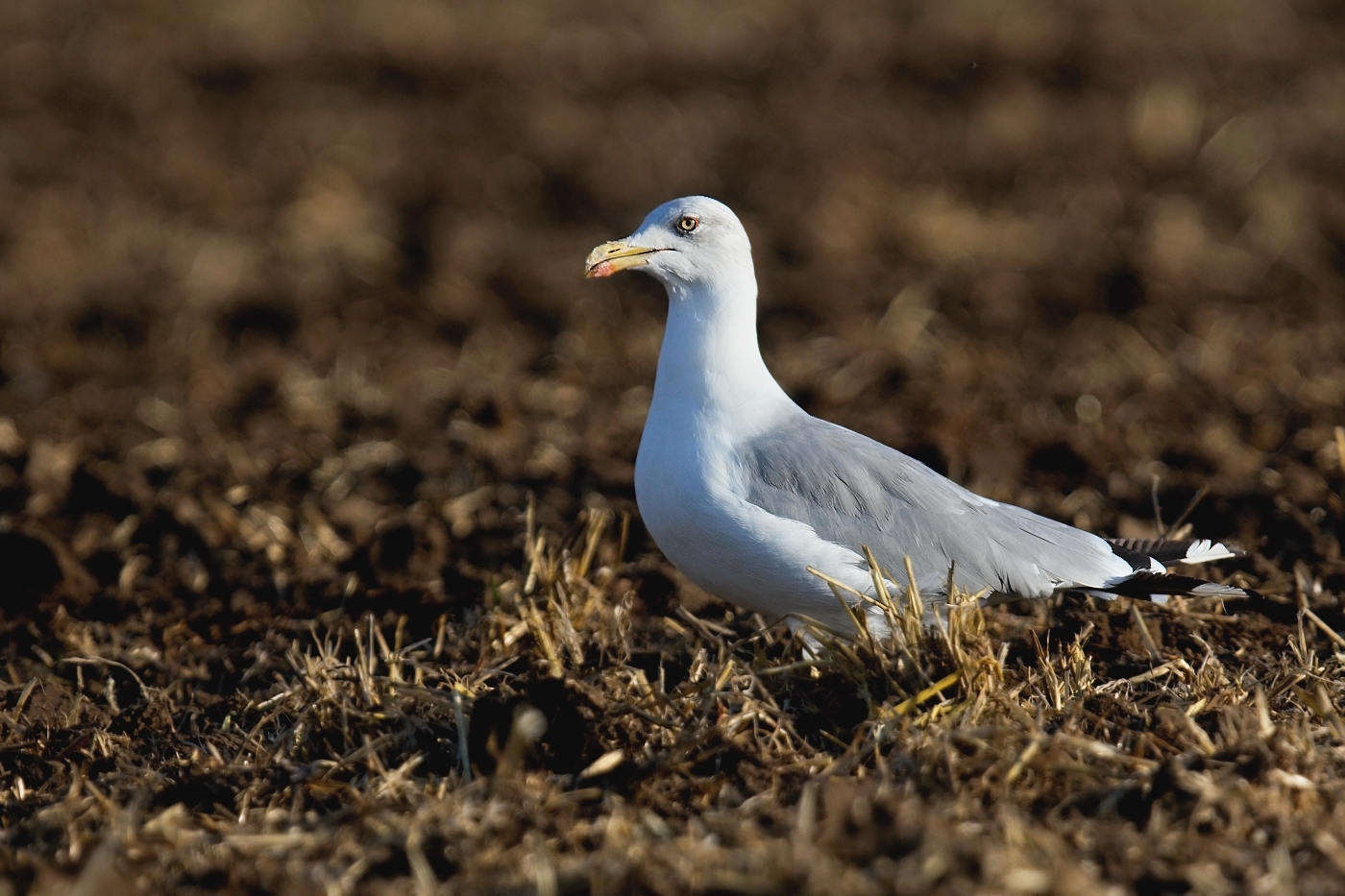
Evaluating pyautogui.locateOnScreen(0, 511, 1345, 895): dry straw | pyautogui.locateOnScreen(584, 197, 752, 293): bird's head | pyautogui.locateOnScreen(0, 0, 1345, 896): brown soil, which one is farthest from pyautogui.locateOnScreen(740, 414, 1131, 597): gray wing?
pyautogui.locateOnScreen(584, 197, 752, 293): bird's head

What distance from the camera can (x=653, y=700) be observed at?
414 centimetres

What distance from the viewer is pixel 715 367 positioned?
4707 millimetres

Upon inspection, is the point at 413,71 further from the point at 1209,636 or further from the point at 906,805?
the point at 906,805

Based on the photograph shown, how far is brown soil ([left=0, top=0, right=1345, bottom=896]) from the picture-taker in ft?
11.7

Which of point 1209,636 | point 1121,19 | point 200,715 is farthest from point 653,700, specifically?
point 1121,19

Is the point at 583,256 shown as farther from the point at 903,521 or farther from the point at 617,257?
the point at 903,521

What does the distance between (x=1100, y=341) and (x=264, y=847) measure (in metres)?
5.93

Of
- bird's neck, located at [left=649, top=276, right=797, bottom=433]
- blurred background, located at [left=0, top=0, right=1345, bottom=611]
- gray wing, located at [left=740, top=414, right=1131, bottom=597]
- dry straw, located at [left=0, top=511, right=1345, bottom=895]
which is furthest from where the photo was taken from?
blurred background, located at [left=0, top=0, right=1345, bottom=611]

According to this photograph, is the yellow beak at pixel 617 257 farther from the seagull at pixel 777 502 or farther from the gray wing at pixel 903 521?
the gray wing at pixel 903 521

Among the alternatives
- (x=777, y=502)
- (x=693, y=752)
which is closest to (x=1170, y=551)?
(x=777, y=502)

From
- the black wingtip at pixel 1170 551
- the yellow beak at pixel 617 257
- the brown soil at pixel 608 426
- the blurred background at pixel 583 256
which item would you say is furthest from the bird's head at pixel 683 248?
the black wingtip at pixel 1170 551

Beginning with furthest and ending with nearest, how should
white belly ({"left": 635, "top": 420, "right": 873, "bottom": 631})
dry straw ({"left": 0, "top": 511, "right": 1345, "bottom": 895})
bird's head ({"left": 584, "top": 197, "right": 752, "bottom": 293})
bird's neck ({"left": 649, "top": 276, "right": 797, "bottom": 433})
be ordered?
1. bird's head ({"left": 584, "top": 197, "right": 752, "bottom": 293})
2. bird's neck ({"left": 649, "top": 276, "right": 797, "bottom": 433})
3. white belly ({"left": 635, "top": 420, "right": 873, "bottom": 631})
4. dry straw ({"left": 0, "top": 511, "right": 1345, "bottom": 895})

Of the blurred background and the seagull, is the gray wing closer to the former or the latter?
the seagull

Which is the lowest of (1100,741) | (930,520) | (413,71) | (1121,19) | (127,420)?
(127,420)
